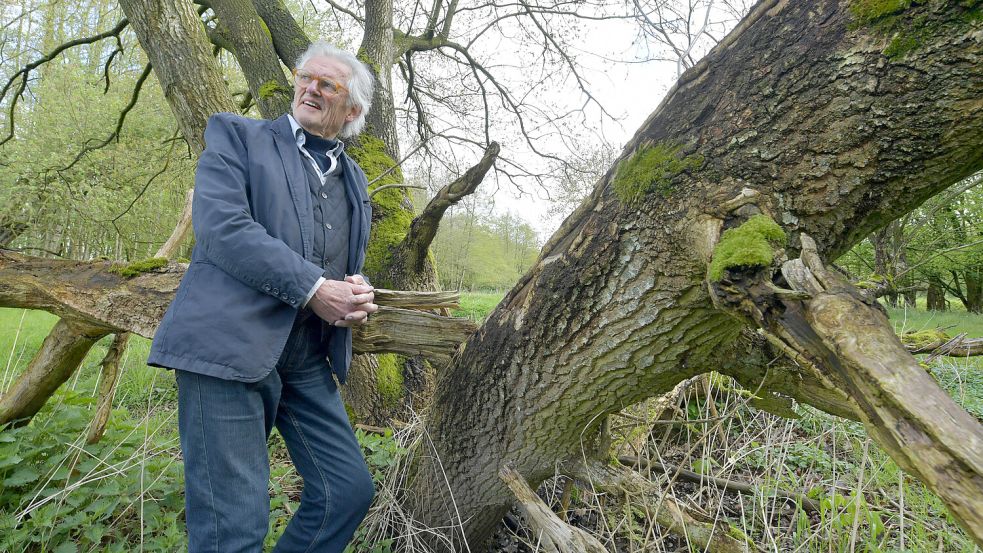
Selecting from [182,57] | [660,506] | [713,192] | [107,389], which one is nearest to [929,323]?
[660,506]

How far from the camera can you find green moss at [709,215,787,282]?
45.9 inches

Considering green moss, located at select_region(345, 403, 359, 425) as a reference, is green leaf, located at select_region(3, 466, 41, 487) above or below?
above

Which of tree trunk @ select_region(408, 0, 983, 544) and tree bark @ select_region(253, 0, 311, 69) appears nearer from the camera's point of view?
tree trunk @ select_region(408, 0, 983, 544)

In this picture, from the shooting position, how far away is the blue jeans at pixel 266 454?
1582 millimetres

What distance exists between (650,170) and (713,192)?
0.64 ft

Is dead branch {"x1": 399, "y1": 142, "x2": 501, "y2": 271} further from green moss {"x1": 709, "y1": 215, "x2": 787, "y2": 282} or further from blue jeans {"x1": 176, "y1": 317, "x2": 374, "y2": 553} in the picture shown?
green moss {"x1": 709, "y1": 215, "x2": 787, "y2": 282}

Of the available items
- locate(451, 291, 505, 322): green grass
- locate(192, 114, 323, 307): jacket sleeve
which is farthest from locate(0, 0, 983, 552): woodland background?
locate(451, 291, 505, 322): green grass

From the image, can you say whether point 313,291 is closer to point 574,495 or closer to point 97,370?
point 574,495

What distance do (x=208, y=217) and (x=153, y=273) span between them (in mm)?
1229

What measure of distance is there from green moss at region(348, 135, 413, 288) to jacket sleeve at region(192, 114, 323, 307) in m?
1.80

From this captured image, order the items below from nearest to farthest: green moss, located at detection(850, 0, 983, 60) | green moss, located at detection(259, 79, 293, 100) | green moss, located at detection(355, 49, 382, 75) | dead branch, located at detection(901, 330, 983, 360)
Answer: green moss, located at detection(850, 0, 983, 60), dead branch, located at detection(901, 330, 983, 360), green moss, located at detection(259, 79, 293, 100), green moss, located at detection(355, 49, 382, 75)

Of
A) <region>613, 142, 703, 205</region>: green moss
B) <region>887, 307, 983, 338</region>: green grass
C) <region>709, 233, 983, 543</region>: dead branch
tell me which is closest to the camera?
<region>709, 233, 983, 543</region>: dead branch

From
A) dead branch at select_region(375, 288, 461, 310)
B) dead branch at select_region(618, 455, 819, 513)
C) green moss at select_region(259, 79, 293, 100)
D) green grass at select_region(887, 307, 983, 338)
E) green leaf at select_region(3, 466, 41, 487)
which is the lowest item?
green grass at select_region(887, 307, 983, 338)

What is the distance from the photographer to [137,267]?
2.48 metres
